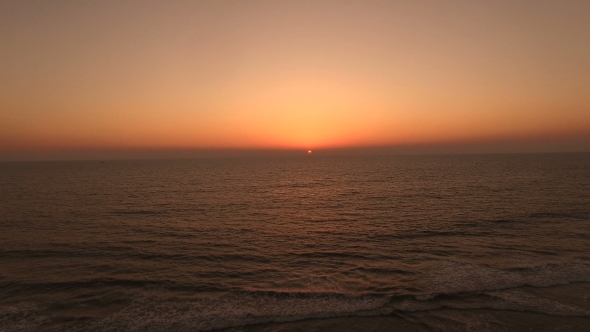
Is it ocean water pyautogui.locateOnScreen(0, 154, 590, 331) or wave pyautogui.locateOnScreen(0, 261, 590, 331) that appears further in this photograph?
ocean water pyautogui.locateOnScreen(0, 154, 590, 331)

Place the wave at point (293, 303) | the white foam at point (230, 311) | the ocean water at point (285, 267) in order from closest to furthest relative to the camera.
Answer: the white foam at point (230, 311) → the wave at point (293, 303) → the ocean water at point (285, 267)

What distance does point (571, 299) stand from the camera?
55.8 feet

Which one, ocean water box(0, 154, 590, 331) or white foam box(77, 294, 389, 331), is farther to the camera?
ocean water box(0, 154, 590, 331)

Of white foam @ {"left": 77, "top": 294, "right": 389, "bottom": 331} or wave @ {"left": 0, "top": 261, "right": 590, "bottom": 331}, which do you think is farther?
wave @ {"left": 0, "top": 261, "right": 590, "bottom": 331}

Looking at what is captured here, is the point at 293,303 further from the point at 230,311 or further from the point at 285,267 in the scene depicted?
the point at 285,267

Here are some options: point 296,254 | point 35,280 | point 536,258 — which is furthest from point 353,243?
point 35,280

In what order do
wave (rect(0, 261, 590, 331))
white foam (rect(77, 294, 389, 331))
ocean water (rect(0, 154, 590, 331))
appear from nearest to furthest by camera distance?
1. white foam (rect(77, 294, 389, 331))
2. wave (rect(0, 261, 590, 331))
3. ocean water (rect(0, 154, 590, 331))

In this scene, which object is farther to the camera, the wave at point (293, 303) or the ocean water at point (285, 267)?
the ocean water at point (285, 267)

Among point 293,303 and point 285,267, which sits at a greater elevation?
point 293,303

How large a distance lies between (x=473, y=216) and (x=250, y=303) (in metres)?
32.3

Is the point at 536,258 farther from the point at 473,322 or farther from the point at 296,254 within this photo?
the point at 296,254

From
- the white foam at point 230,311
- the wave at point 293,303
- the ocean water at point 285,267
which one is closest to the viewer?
Answer: the white foam at point 230,311

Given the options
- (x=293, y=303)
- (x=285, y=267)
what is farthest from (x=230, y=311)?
(x=285, y=267)

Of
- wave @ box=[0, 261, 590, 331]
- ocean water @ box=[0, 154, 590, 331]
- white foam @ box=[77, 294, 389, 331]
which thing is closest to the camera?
white foam @ box=[77, 294, 389, 331]
